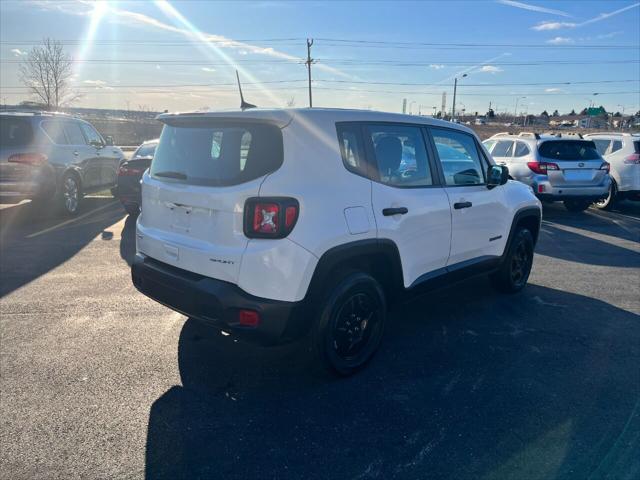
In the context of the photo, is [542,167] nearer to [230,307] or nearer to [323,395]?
[323,395]

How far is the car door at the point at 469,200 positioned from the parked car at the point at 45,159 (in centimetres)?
737

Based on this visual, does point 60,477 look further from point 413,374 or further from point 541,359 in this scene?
point 541,359

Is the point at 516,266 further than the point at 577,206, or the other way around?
the point at 577,206

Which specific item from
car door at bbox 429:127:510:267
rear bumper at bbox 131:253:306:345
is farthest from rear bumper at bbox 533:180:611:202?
rear bumper at bbox 131:253:306:345

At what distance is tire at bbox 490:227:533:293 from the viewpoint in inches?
200

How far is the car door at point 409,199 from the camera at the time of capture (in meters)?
3.40

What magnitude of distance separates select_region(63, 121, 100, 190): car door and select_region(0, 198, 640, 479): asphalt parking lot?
498 cm

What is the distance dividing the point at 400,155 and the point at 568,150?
26.0 feet

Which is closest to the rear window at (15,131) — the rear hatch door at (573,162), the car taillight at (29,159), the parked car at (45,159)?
the parked car at (45,159)

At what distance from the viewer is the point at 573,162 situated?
9.77 m

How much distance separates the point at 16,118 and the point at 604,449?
381 inches

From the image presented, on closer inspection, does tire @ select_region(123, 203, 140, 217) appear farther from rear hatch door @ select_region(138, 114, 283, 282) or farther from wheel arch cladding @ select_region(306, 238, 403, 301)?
wheel arch cladding @ select_region(306, 238, 403, 301)

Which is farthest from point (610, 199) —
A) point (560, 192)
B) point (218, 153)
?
point (218, 153)

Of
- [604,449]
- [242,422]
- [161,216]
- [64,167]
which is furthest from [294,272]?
[64,167]
